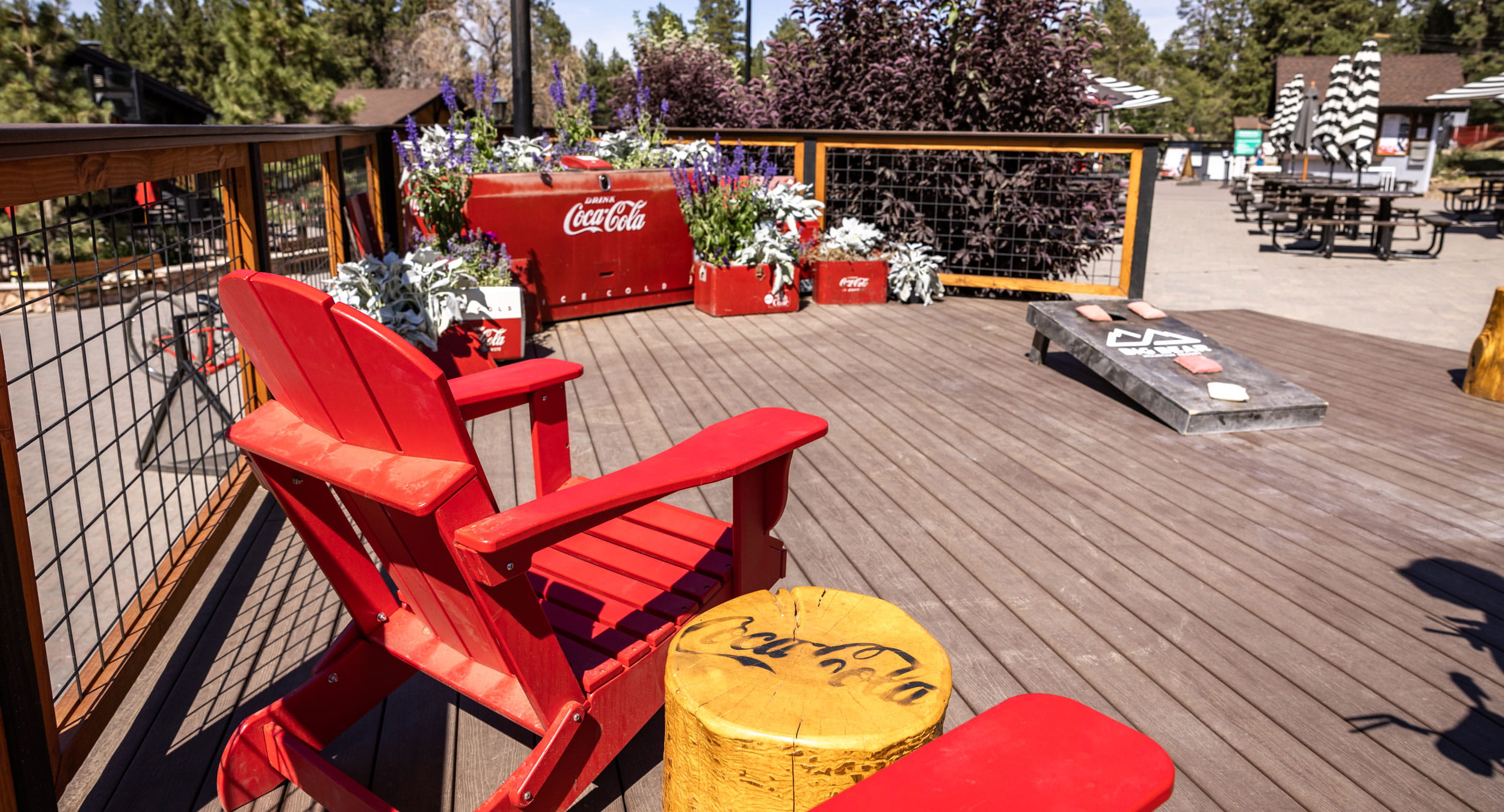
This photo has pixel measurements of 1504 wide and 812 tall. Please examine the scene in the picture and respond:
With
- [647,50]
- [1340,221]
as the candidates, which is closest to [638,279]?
[647,50]

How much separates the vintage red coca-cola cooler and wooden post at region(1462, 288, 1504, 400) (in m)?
4.54

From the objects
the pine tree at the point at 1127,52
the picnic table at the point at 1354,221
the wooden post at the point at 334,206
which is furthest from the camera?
the pine tree at the point at 1127,52

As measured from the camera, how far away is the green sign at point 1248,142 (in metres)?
35.0

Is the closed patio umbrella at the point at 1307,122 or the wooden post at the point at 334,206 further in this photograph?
the closed patio umbrella at the point at 1307,122

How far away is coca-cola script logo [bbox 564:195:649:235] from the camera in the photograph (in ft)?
19.3

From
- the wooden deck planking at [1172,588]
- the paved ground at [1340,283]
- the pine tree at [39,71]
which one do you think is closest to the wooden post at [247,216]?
the wooden deck planking at [1172,588]

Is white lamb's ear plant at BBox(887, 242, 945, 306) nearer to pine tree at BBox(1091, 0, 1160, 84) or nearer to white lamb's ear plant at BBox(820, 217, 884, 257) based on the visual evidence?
white lamb's ear plant at BBox(820, 217, 884, 257)

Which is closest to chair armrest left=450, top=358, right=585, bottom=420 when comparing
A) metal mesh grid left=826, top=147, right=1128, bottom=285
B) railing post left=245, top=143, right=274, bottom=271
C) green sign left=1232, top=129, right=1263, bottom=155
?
railing post left=245, top=143, right=274, bottom=271

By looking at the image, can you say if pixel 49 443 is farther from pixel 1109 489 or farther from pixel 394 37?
pixel 394 37

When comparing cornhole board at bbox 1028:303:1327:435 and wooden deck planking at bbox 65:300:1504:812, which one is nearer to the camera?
wooden deck planking at bbox 65:300:1504:812

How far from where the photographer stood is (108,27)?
3478 cm

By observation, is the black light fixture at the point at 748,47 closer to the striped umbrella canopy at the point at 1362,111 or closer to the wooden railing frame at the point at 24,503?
the striped umbrella canopy at the point at 1362,111

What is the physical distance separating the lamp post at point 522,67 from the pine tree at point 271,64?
12836 millimetres

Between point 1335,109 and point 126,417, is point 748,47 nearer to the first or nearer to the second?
point 1335,109
